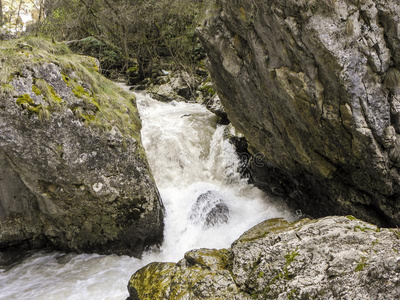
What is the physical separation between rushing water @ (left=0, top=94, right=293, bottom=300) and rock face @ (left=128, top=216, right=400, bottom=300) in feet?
6.42

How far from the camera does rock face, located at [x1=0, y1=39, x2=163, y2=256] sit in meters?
5.96

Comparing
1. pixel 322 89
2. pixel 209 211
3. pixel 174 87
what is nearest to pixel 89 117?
pixel 209 211

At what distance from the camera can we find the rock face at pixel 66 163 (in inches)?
235

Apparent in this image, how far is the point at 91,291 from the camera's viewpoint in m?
5.88

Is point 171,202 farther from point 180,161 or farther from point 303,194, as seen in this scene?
point 303,194

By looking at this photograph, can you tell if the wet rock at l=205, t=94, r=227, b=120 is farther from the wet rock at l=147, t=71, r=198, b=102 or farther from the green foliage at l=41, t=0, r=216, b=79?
the green foliage at l=41, t=0, r=216, b=79

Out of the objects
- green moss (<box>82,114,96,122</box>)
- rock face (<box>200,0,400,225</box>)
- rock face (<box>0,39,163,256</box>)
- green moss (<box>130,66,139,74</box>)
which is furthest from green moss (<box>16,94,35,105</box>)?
green moss (<box>130,66,139,74</box>)

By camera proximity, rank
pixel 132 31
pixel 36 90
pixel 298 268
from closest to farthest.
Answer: pixel 298 268 < pixel 36 90 < pixel 132 31

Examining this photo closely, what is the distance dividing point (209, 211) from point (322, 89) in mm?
4026

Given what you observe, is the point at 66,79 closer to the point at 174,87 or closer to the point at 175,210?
the point at 175,210

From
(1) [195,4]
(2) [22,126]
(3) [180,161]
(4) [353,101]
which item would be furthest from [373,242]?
(1) [195,4]

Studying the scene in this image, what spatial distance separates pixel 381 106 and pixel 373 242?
8.91ft

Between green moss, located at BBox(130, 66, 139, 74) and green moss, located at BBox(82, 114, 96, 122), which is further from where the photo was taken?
green moss, located at BBox(130, 66, 139, 74)

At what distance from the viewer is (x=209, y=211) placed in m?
7.89
